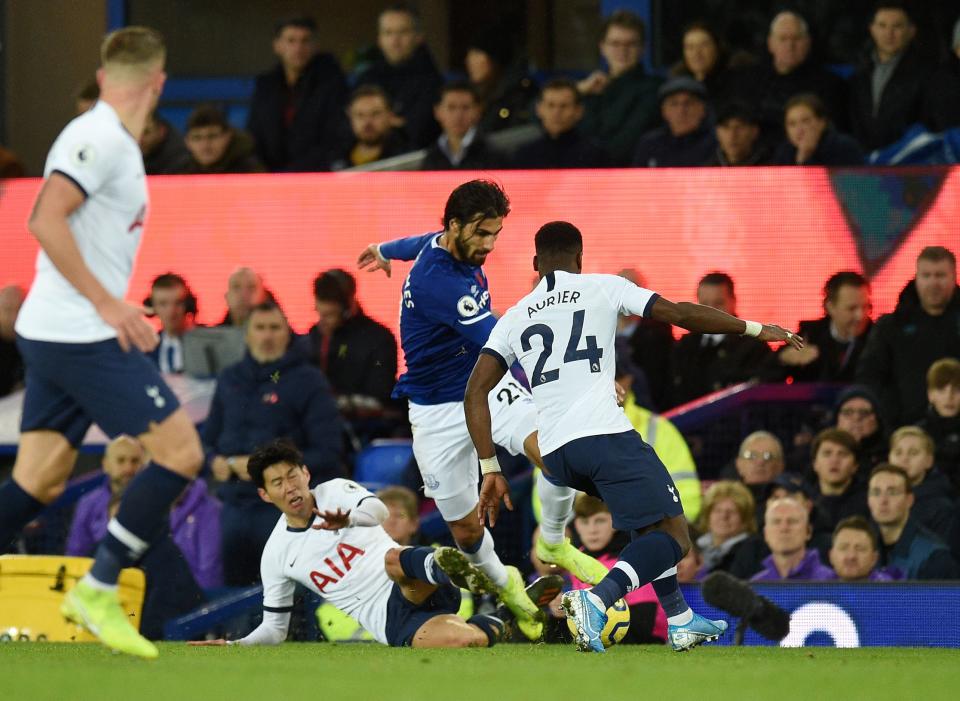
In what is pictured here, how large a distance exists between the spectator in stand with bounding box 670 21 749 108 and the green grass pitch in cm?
586

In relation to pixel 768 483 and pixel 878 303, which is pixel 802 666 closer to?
pixel 768 483

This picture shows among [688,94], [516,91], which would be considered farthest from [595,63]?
[688,94]

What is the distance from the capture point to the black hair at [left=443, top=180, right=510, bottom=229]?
24.0ft

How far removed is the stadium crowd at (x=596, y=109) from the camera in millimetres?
11125

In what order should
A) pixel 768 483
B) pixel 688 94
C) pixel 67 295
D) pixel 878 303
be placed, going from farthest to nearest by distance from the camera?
pixel 688 94 → pixel 878 303 → pixel 768 483 → pixel 67 295

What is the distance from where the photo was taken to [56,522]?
35.9 feet

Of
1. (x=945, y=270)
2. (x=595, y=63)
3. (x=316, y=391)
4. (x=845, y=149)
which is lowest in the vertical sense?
(x=316, y=391)

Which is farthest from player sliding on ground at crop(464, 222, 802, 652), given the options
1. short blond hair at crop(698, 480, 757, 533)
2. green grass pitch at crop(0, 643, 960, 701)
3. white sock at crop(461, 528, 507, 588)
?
short blond hair at crop(698, 480, 757, 533)

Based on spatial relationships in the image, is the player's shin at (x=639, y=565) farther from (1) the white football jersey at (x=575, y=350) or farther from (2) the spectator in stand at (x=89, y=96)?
(2) the spectator in stand at (x=89, y=96)

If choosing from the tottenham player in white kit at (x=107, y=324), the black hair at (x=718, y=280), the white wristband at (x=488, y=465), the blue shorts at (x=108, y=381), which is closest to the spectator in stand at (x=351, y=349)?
the black hair at (x=718, y=280)

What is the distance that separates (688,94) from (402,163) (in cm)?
209

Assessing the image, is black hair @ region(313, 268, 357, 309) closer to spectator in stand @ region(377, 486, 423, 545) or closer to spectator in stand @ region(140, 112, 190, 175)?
spectator in stand @ region(377, 486, 423, 545)

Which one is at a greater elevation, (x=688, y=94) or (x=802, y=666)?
(x=688, y=94)

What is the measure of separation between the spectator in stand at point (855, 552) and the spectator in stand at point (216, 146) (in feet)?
17.3
